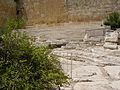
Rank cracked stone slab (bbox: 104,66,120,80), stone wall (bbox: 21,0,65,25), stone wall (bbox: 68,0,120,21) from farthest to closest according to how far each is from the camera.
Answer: stone wall (bbox: 68,0,120,21), stone wall (bbox: 21,0,65,25), cracked stone slab (bbox: 104,66,120,80)

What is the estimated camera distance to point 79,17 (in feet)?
36.6

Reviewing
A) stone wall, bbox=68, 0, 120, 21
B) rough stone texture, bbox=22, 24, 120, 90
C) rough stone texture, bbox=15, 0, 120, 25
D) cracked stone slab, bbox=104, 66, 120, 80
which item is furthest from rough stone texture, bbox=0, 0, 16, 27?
cracked stone slab, bbox=104, 66, 120, 80

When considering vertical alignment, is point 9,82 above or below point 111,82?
above

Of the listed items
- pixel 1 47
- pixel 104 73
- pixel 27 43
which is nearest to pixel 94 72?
pixel 104 73

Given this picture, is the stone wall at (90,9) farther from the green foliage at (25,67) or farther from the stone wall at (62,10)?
the green foliage at (25,67)

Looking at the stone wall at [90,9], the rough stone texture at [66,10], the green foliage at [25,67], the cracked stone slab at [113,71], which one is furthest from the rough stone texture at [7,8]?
the green foliage at [25,67]

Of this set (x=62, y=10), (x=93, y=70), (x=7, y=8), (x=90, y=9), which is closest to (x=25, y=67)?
(x=93, y=70)

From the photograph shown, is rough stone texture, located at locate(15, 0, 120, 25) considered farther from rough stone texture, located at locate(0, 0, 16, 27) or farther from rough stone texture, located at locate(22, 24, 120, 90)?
rough stone texture, located at locate(22, 24, 120, 90)

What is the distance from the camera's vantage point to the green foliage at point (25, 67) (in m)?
2.29

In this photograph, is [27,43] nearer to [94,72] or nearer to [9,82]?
[9,82]

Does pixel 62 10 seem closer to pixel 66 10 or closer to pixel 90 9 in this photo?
pixel 66 10

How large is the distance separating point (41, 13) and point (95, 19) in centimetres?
213

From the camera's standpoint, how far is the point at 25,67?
2404mm

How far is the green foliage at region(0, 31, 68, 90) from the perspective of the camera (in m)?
2.29
